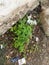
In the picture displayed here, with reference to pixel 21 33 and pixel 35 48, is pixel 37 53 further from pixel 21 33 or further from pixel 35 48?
pixel 21 33

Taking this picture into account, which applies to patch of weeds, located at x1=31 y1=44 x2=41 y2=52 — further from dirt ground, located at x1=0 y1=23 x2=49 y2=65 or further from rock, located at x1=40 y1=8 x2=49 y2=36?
rock, located at x1=40 y1=8 x2=49 y2=36

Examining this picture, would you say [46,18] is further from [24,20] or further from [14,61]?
[14,61]

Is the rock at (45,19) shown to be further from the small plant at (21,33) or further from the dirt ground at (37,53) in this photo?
the small plant at (21,33)

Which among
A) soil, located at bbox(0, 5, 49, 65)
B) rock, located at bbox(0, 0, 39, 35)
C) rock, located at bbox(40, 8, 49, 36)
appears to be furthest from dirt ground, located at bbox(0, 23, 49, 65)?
rock, located at bbox(0, 0, 39, 35)

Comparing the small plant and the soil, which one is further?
the soil

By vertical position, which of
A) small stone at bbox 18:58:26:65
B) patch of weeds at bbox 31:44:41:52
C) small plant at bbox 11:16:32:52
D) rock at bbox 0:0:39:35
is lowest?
small stone at bbox 18:58:26:65

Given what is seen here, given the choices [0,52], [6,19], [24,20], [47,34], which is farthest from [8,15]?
[47,34]

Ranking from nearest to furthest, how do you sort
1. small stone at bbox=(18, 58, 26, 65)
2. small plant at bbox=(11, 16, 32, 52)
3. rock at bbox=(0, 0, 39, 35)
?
rock at bbox=(0, 0, 39, 35), small plant at bbox=(11, 16, 32, 52), small stone at bbox=(18, 58, 26, 65)

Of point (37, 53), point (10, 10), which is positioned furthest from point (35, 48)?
point (10, 10)

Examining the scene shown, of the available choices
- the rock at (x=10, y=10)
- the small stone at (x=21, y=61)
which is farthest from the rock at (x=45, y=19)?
the small stone at (x=21, y=61)
